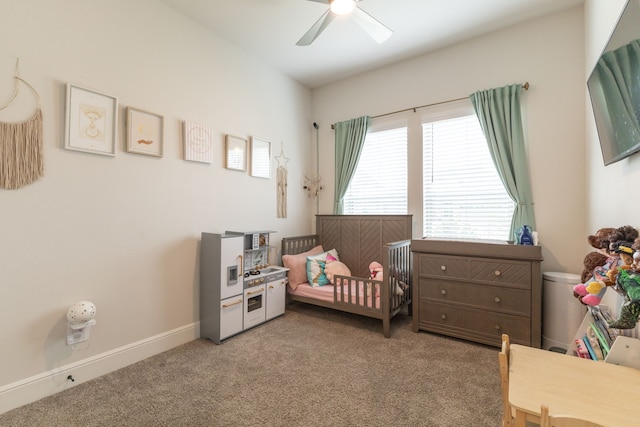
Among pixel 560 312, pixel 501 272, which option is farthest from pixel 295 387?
pixel 560 312

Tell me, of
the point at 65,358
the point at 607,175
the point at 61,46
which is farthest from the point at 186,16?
the point at 607,175

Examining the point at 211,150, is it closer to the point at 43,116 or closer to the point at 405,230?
the point at 43,116

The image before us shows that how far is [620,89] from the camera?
1359 mm

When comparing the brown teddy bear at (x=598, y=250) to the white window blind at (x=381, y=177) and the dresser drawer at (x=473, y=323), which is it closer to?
the dresser drawer at (x=473, y=323)

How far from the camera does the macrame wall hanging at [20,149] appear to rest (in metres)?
1.69

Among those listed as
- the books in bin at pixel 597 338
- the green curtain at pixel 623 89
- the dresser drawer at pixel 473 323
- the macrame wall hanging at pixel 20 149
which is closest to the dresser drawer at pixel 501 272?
the dresser drawer at pixel 473 323

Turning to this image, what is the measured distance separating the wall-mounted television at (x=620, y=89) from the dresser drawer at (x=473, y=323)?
141cm

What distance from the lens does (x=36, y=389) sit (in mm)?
1783

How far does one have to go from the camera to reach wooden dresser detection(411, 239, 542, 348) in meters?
2.29

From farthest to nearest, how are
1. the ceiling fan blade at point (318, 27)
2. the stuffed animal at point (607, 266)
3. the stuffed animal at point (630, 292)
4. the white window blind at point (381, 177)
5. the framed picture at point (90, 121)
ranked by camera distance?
the white window blind at point (381, 177), the ceiling fan blade at point (318, 27), the framed picture at point (90, 121), the stuffed animal at point (607, 266), the stuffed animal at point (630, 292)

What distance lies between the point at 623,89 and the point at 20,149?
3.32 m

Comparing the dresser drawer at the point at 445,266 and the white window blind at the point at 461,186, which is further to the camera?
the white window blind at the point at 461,186

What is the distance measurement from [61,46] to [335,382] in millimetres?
2970

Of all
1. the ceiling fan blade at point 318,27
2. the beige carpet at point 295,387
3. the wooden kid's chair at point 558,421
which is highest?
the ceiling fan blade at point 318,27
